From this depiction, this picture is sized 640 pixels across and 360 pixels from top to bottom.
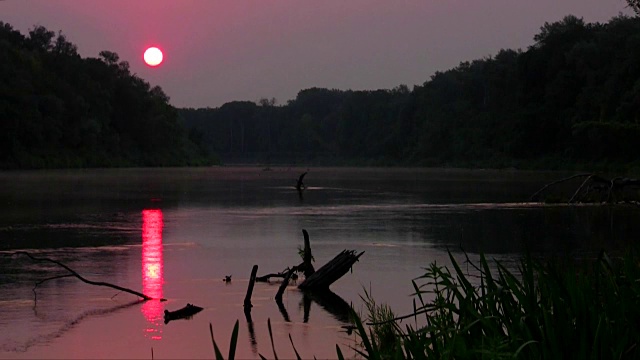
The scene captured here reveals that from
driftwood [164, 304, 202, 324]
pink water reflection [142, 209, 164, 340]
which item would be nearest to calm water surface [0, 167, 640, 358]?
pink water reflection [142, 209, 164, 340]

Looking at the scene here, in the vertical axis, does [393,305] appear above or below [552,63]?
below

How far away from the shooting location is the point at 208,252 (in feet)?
80.1

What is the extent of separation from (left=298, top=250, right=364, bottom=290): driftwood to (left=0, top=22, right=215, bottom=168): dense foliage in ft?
363

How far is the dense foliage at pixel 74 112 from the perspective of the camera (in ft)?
421

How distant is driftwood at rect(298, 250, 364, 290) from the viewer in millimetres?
17016

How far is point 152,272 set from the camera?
20.2m

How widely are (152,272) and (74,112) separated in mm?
133105

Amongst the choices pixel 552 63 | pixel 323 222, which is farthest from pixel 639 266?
pixel 552 63

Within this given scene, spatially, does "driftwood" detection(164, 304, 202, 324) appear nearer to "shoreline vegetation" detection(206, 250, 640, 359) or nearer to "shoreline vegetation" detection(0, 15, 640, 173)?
"shoreline vegetation" detection(206, 250, 640, 359)

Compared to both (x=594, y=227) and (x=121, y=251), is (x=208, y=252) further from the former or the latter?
(x=594, y=227)

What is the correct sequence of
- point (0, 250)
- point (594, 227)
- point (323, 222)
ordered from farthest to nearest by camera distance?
point (323, 222) → point (594, 227) → point (0, 250)

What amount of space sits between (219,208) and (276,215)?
6.11 meters

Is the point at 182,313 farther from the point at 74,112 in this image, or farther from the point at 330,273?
the point at 74,112

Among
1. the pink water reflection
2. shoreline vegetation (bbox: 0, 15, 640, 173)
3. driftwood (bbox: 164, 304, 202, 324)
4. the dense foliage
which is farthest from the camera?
the dense foliage
